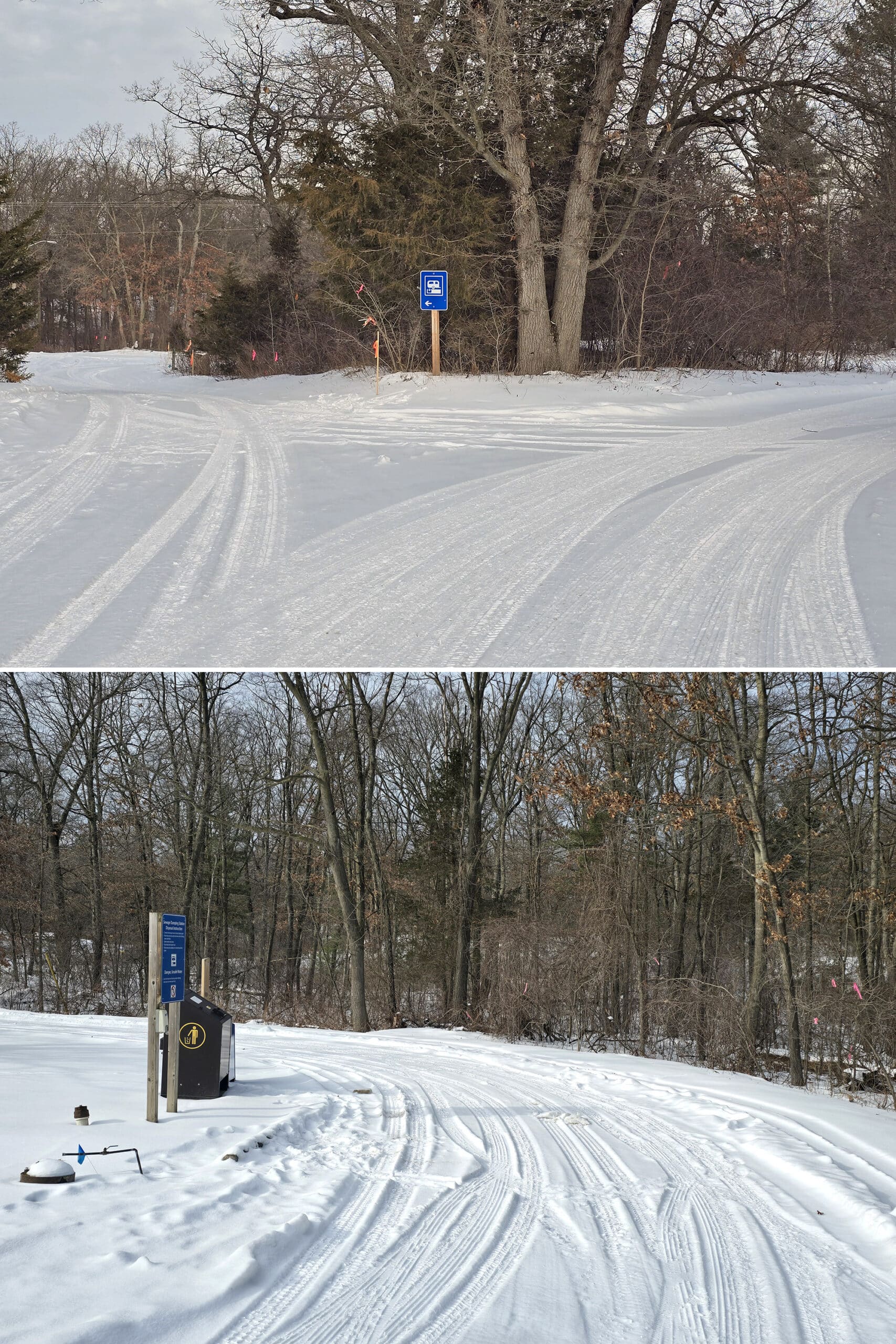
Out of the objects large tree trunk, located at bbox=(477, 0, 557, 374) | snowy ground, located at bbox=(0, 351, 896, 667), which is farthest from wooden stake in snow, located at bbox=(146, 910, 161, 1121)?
large tree trunk, located at bbox=(477, 0, 557, 374)

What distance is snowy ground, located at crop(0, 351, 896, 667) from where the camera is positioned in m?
6.59

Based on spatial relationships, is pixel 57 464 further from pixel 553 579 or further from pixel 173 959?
pixel 553 579

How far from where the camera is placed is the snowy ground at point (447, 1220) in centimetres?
399

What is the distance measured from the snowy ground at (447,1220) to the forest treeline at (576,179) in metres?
17.5

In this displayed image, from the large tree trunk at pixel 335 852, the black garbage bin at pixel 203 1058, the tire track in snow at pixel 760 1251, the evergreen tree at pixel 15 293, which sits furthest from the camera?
the evergreen tree at pixel 15 293

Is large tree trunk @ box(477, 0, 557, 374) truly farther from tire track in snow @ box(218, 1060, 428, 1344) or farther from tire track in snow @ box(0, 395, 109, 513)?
tire track in snow @ box(218, 1060, 428, 1344)

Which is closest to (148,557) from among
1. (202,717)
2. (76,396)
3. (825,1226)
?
(825,1226)

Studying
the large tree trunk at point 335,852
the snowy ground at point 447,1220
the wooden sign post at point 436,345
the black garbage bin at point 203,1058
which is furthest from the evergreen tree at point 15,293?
the snowy ground at point 447,1220

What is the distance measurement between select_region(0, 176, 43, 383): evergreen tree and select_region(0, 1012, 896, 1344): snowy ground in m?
23.4

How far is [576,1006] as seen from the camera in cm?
1588

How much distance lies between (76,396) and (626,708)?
10705mm

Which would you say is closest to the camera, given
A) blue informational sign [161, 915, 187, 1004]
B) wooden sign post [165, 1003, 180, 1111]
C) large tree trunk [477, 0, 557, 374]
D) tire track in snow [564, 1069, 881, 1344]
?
tire track in snow [564, 1069, 881, 1344]

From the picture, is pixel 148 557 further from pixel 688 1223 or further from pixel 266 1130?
pixel 688 1223

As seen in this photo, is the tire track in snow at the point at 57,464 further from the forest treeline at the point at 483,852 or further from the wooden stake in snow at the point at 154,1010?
the forest treeline at the point at 483,852
